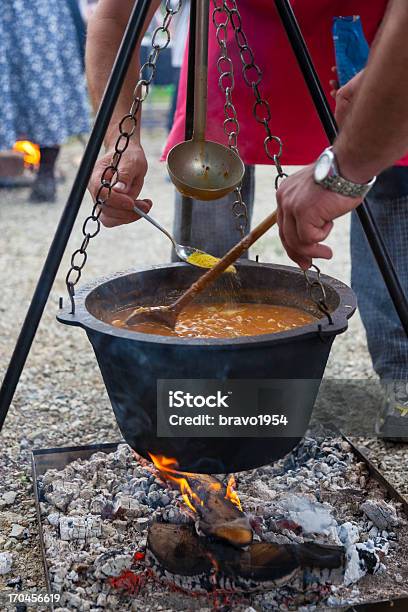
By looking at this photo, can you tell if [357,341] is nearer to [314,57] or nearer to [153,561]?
[314,57]

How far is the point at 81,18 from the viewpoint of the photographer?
6.11 m

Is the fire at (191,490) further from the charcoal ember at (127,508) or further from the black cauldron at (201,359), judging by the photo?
the black cauldron at (201,359)

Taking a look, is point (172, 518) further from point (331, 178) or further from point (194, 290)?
point (331, 178)

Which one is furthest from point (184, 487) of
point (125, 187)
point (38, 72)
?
point (38, 72)

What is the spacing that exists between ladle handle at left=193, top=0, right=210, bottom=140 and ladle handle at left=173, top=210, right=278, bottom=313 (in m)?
0.37

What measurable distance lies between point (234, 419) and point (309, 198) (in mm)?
509

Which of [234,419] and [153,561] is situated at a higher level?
[234,419]

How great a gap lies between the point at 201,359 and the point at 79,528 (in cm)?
72

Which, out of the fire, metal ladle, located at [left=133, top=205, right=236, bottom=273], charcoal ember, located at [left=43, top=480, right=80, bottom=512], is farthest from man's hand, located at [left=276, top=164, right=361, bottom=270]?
charcoal ember, located at [left=43, top=480, right=80, bottom=512]

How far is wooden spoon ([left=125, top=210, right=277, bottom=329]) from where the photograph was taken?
68.2 inches

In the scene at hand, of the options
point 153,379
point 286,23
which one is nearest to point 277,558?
point 153,379

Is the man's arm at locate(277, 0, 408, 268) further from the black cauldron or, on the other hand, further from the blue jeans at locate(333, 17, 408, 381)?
the blue jeans at locate(333, 17, 408, 381)

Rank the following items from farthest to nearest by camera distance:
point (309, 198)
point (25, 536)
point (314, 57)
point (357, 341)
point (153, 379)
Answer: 1. point (357, 341)
2. point (314, 57)
3. point (25, 536)
4. point (153, 379)
5. point (309, 198)

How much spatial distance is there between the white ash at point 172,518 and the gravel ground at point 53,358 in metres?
0.11
